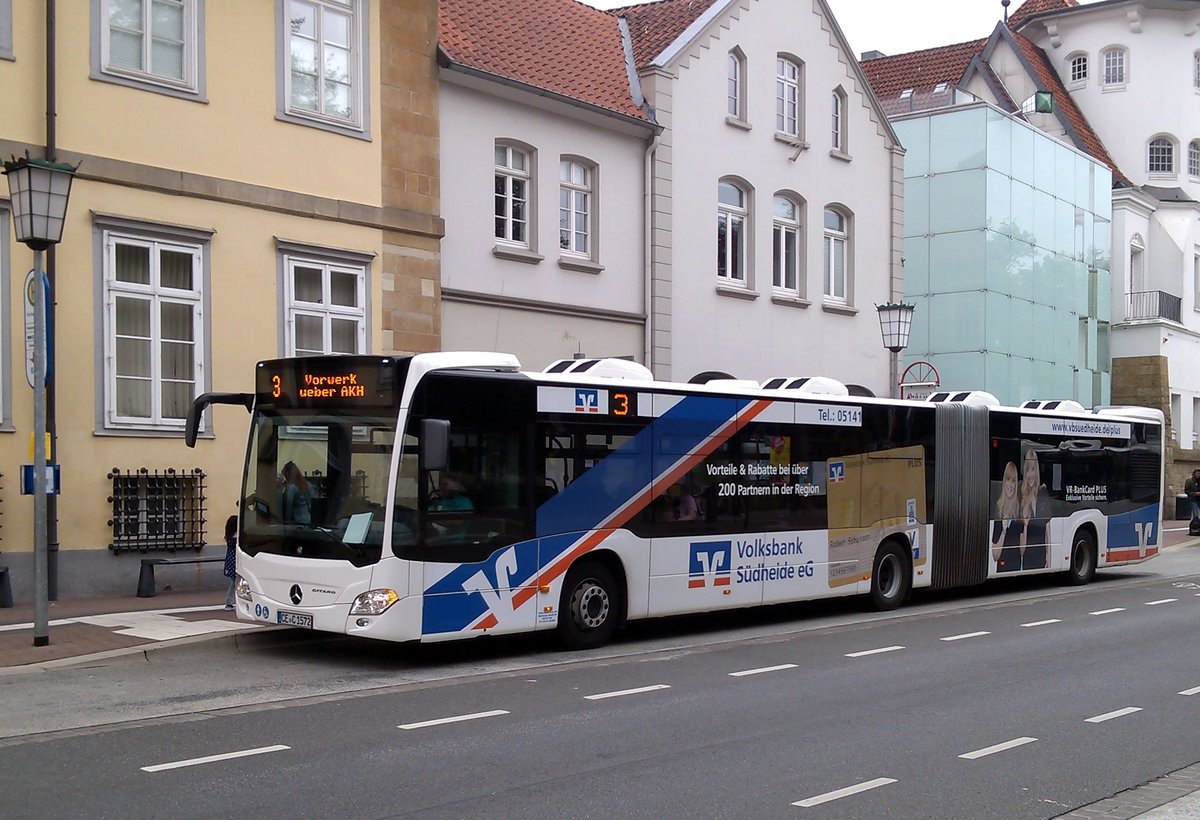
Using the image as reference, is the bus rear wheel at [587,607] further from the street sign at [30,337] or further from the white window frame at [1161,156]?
the white window frame at [1161,156]

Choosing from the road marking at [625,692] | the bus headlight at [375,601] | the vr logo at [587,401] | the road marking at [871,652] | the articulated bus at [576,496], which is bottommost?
the road marking at [871,652]

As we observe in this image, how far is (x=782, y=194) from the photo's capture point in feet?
94.5

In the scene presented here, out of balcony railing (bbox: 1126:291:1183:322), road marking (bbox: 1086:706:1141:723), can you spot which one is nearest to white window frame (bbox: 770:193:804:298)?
road marking (bbox: 1086:706:1141:723)

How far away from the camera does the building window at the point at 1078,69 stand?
153 ft

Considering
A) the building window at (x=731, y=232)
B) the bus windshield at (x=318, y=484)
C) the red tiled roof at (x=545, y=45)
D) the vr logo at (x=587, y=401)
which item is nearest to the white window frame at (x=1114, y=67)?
the building window at (x=731, y=232)

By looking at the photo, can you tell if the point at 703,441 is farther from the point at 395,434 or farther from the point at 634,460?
the point at 395,434

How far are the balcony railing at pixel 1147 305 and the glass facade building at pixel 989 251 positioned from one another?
4.70m

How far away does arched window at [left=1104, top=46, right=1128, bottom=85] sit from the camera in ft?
152

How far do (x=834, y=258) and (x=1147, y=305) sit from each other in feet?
61.6

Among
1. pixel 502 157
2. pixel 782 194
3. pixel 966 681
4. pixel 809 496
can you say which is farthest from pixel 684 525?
pixel 782 194

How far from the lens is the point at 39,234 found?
12.8m

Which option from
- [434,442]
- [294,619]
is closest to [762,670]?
[434,442]

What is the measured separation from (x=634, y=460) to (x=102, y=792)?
7.81 meters

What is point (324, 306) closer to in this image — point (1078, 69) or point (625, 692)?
point (625, 692)
